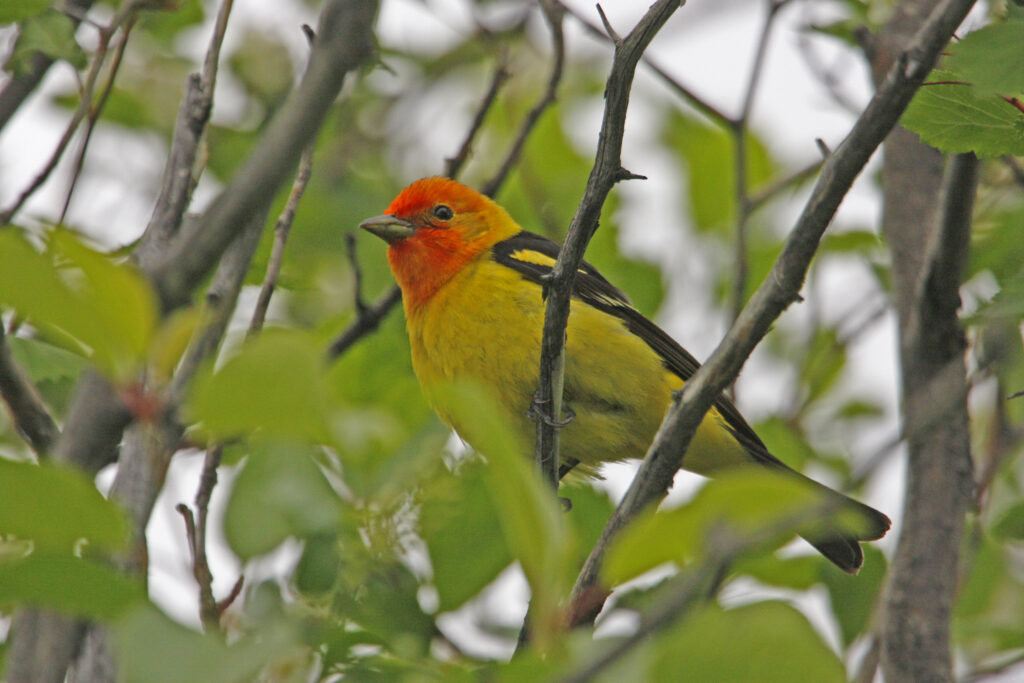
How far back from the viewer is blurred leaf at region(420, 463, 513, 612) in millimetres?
3514

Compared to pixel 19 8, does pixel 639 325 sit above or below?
below

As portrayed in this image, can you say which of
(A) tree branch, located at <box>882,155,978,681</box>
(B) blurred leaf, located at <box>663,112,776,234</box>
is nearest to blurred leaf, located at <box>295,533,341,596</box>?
(A) tree branch, located at <box>882,155,978,681</box>

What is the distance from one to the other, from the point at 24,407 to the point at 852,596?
324cm

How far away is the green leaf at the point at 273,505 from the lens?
2482mm

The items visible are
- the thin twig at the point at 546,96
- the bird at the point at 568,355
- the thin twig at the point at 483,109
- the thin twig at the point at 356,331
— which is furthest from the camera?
the thin twig at the point at 483,109

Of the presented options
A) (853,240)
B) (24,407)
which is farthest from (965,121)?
(853,240)

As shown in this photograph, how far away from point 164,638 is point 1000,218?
439cm

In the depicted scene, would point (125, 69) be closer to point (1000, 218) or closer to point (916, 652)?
point (1000, 218)

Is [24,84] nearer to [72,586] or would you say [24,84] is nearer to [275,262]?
[275,262]

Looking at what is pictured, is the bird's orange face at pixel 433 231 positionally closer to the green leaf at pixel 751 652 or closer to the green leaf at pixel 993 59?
the green leaf at pixel 993 59

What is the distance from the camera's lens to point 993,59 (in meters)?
→ 2.20

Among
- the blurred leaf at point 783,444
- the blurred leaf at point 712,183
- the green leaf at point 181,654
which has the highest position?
the green leaf at point 181,654

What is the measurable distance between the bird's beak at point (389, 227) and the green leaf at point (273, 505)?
2587 mm

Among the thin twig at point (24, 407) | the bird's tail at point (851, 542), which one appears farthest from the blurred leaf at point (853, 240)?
the thin twig at point (24, 407)
